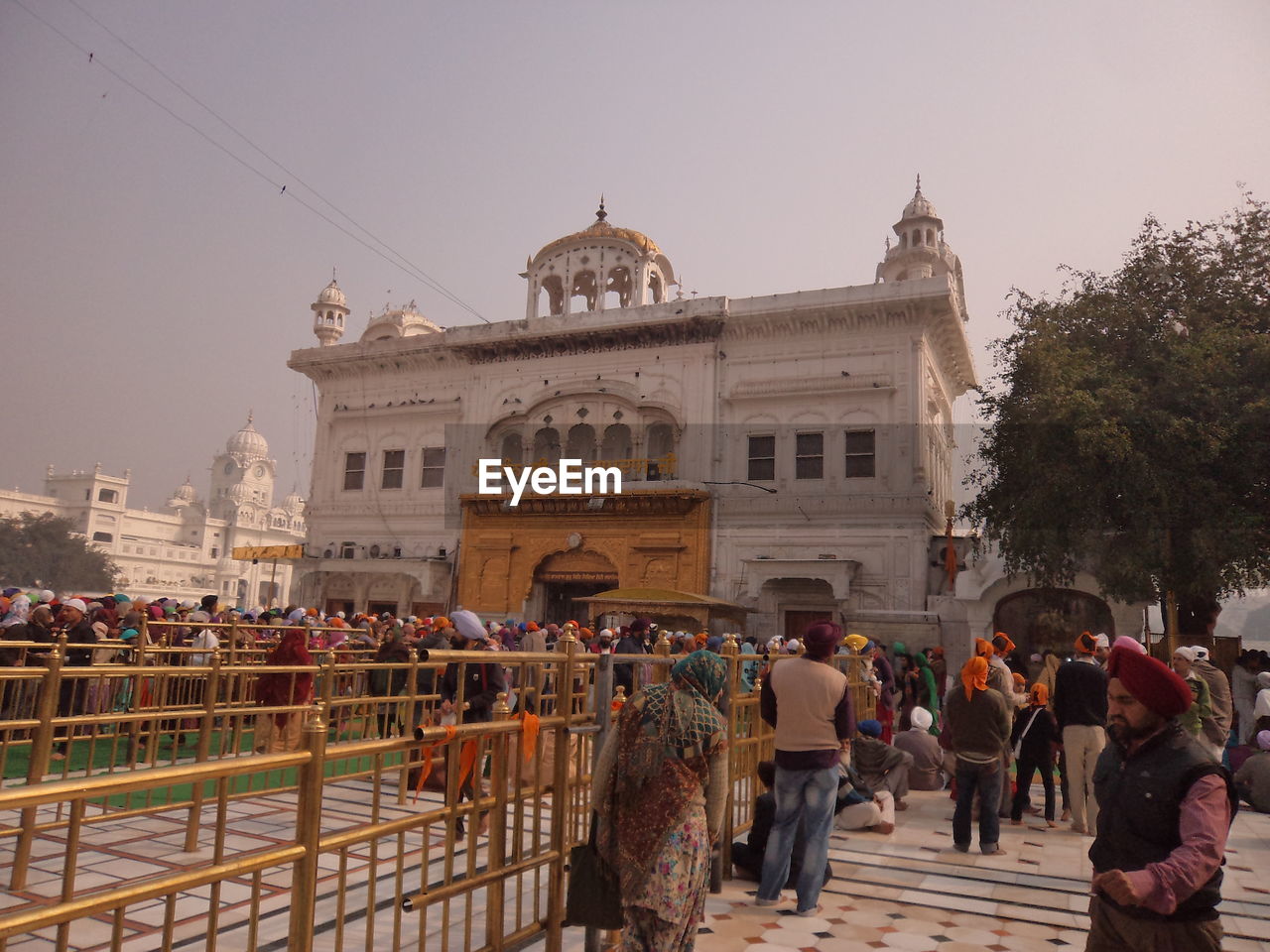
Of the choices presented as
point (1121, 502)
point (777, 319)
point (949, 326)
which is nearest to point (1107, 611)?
point (1121, 502)

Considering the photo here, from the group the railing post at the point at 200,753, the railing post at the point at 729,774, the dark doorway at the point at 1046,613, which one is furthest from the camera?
the dark doorway at the point at 1046,613

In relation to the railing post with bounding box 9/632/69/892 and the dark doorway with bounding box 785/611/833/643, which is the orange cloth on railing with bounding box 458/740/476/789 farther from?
the dark doorway with bounding box 785/611/833/643

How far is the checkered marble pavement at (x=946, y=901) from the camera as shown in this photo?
4984 mm

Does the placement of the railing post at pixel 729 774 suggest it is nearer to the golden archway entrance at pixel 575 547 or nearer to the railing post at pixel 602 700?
the railing post at pixel 602 700

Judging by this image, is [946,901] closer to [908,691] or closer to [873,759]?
[873,759]

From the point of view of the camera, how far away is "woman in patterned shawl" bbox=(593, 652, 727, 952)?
374 centimetres

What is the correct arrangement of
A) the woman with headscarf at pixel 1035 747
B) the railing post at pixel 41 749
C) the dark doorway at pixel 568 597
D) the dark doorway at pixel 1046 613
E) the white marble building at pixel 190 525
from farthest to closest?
the white marble building at pixel 190 525, the dark doorway at pixel 568 597, the dark doorway at pixel 1046 613, the woman with headscarf at pixel 1035 747, the railing post at pixel 41 749

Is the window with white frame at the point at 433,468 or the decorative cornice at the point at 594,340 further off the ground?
the decorative cornice at the point at 594,340

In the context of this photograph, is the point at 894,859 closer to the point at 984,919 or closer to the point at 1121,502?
the point at 984,919

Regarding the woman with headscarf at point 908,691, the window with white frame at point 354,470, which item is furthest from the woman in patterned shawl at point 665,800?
the window with white frame at point 354,470

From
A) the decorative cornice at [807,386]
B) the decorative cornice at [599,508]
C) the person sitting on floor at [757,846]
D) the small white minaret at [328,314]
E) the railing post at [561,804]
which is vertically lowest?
the person sitting on floor at [757,846]

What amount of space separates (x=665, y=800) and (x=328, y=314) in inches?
1098

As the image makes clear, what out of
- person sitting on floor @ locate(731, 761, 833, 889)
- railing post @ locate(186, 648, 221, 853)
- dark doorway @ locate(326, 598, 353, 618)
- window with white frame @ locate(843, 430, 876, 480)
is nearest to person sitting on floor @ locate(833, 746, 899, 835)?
person sitting on floor @ locate(731, 761, 833, 889)

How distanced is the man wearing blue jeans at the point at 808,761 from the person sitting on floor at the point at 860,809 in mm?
2138
